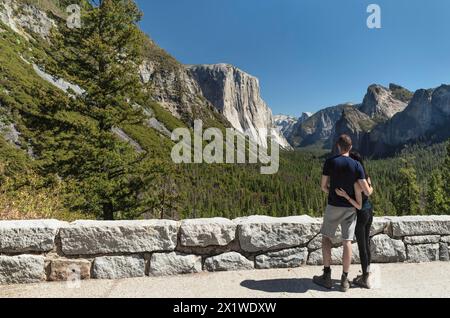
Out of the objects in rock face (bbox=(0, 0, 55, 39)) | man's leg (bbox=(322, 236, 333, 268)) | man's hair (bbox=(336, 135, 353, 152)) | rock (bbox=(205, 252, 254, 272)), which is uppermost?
rock face (bbox=(0, 0, 55, 39))

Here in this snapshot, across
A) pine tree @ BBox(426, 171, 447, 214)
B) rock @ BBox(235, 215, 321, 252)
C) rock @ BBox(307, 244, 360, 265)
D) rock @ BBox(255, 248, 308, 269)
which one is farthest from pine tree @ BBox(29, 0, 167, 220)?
pine tree @ BBox(426, 171, 447, 214)

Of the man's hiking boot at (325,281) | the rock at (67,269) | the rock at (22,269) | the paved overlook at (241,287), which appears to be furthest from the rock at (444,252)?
the rock at (22,269)

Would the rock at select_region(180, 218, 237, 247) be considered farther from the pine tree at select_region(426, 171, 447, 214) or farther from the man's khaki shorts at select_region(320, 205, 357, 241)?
the pine tree at select_region(426, 171, 447, 214)

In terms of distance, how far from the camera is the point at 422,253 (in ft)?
20.7

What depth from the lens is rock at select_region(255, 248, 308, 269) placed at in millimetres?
5816

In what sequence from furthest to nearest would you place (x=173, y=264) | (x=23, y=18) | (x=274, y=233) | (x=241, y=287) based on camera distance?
(x=23, y=18)
(x=274, y=233)
(x=173, y=264)
(x=241, y=287)

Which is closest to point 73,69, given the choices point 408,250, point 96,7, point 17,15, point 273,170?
point 96,7

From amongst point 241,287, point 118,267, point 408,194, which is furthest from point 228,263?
point 408,194

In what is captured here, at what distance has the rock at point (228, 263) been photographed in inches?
223

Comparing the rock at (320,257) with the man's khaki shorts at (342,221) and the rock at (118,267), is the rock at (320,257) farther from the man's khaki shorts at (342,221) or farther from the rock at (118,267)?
the rock at (118,267)

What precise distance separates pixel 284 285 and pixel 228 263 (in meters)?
1.06

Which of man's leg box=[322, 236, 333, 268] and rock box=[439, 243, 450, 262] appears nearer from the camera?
man's leg box=[322, 236, 333, 268]

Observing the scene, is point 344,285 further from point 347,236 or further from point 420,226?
point 420,226

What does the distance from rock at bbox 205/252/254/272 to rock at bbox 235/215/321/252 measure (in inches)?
8.0
